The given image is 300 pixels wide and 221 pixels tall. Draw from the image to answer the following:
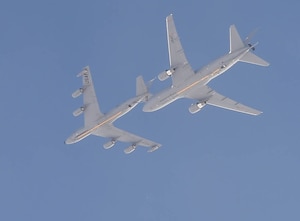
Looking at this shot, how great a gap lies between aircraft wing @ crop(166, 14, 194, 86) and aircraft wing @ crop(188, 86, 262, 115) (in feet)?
17.2

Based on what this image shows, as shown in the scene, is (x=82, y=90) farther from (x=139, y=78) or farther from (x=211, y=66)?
(x=211, y=66)

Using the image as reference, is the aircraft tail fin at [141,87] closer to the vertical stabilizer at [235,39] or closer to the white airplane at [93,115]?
the white airplane at [93,115]

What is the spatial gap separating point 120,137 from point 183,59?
24.8 metres

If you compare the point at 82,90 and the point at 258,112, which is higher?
the point at 82,90

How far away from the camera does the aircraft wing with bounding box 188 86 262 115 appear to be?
178m

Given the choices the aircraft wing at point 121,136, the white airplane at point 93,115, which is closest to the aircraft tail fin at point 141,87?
the white airplane at point 93,115

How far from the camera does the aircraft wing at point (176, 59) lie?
172375 mm

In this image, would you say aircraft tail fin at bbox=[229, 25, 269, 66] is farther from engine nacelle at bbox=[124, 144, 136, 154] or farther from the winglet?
engine nacelle at bbox=[124, 144, 136, 154]

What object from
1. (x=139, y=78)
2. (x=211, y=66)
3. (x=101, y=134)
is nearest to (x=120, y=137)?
(x=101, y=134)

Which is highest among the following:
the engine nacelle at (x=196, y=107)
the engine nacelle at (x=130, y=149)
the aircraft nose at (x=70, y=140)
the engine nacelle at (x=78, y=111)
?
the engine nacelle at (x=78, y=111)

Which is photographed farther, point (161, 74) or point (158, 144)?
point (158, 144)

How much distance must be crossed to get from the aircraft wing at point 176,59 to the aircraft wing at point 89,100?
18.6m

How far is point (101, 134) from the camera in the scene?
187 metres

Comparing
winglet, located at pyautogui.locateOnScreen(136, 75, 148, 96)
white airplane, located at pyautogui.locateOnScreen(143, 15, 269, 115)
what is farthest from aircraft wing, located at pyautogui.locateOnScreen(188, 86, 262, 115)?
winglet, located at pyautogui.locateOnScreen(136, 75, 148, 96)
